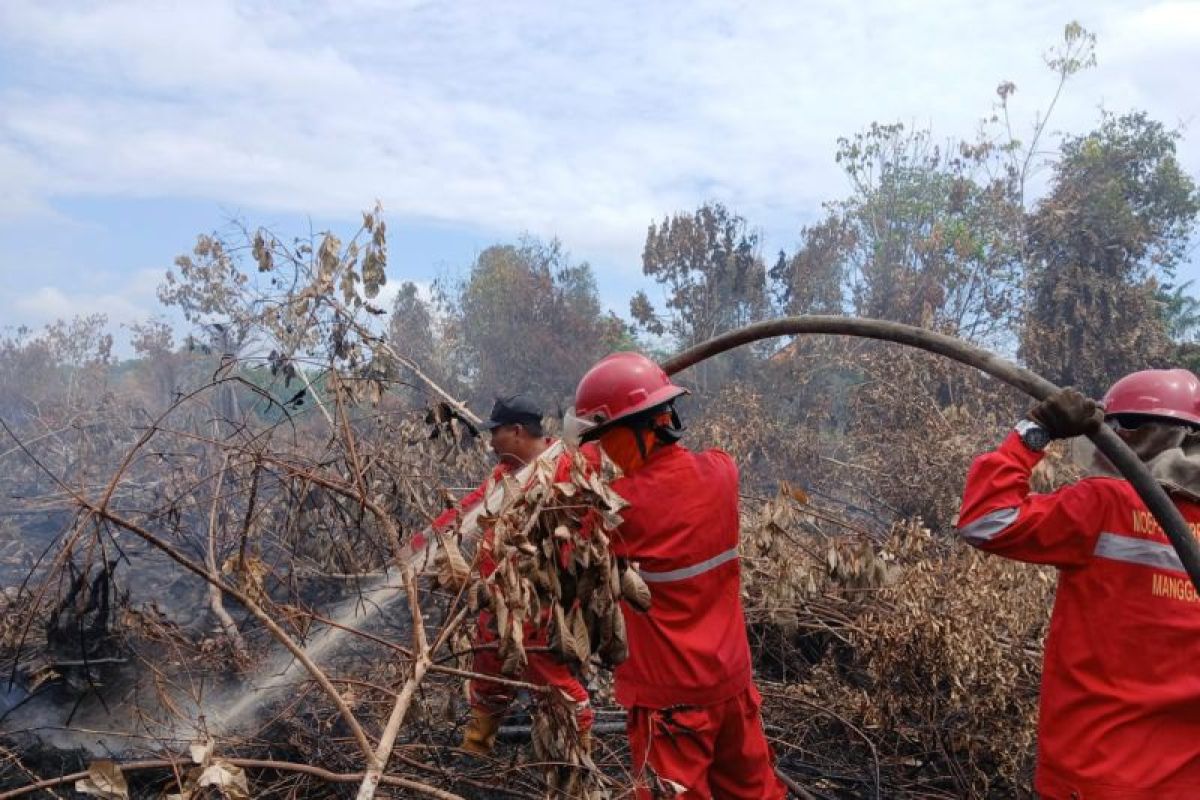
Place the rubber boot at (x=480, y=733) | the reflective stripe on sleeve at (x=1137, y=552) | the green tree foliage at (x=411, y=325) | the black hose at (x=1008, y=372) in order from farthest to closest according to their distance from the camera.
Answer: the green tree foliage at (x=411, y=325) < the rubber boot at (x=480, y=733) < the reflective stripe on sleeve at (x=1137, y=552) < the black hose at (x=1008, y=372)

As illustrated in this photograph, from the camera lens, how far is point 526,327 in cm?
1930

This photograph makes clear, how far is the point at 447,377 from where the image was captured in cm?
1834

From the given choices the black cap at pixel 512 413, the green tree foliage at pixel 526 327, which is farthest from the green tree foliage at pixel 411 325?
the black cap at pixel 512 413

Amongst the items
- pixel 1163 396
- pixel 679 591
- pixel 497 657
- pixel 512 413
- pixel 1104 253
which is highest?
pixel 1104 253

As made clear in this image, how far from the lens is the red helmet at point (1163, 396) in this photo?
2.64m

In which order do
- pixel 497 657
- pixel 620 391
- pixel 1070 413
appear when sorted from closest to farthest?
1. pixel 1070 413
2. pixel 497 657
3. pixel 620 391

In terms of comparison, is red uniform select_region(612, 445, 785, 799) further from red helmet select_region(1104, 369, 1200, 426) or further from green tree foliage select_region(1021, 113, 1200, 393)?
green tree foliage select_region(1021, 113, 1200, 393)

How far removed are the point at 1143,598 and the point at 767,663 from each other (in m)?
3.26

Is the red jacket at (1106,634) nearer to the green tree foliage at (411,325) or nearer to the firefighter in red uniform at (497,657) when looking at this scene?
the firefighter in red uniform at (497,657)

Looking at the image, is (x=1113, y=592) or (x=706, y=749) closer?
(x=1113, y=592)

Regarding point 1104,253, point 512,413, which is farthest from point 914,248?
point 512,413

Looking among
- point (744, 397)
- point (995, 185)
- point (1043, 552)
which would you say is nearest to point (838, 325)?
point (1043, 552)

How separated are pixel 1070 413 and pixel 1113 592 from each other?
0.53m

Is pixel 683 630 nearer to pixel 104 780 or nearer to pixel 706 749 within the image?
pixel 706 749
